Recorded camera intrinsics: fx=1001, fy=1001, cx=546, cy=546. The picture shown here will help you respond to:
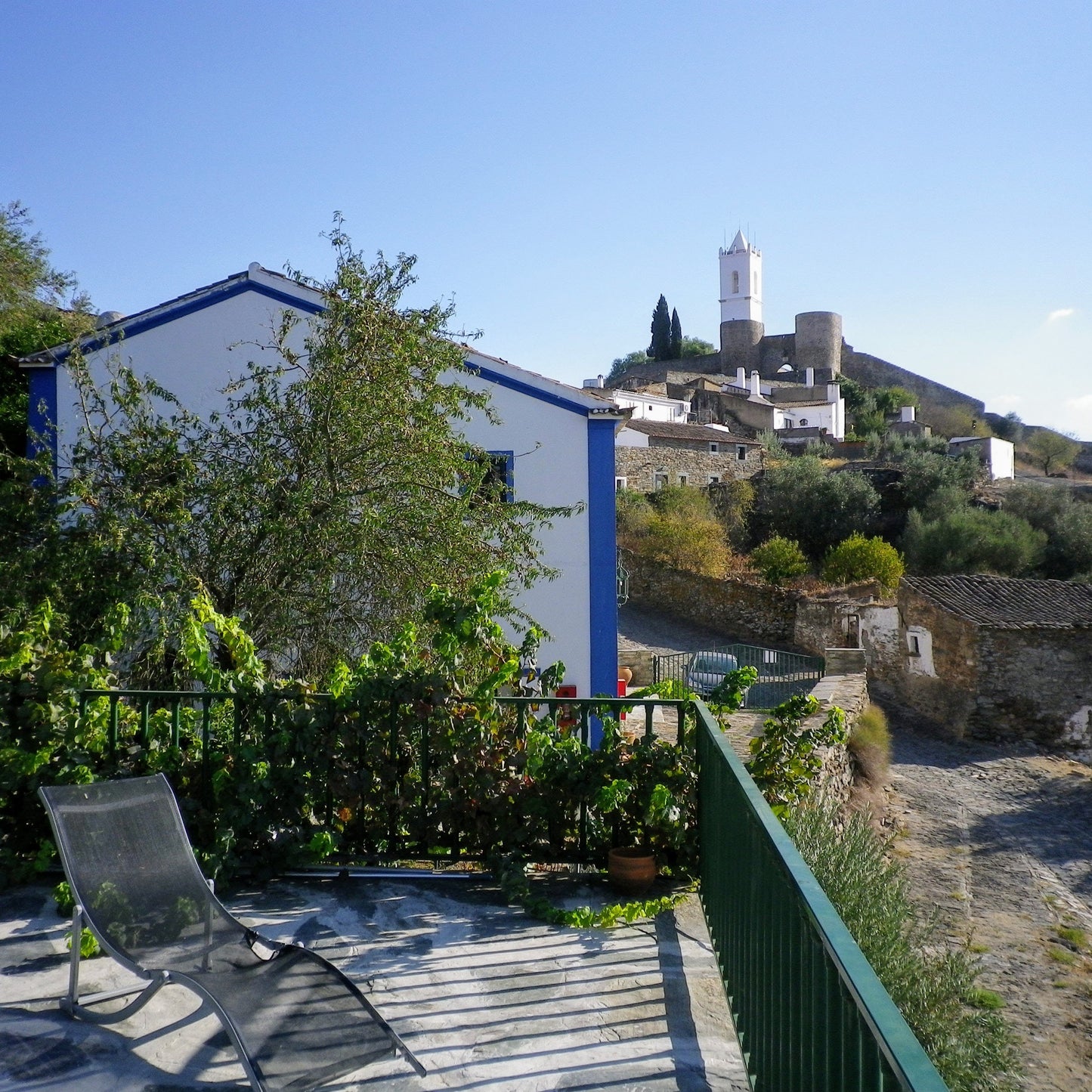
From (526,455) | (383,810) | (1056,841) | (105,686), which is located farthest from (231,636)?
(1056,841)

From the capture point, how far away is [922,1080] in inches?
60.3

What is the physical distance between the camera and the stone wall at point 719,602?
28125 mm

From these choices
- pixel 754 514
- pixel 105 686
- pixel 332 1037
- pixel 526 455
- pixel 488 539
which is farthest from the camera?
pixel 754 514

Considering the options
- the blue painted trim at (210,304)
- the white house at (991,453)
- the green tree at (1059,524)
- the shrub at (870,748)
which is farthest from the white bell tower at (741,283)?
the blue painted trim at (210,304)

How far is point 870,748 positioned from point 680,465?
22.3 meters

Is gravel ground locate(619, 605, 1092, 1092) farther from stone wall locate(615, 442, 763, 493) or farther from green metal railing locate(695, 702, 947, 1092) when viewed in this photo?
stone wall locate(615, 442, 763, 493)

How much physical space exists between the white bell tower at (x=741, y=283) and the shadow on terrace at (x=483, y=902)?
249ft

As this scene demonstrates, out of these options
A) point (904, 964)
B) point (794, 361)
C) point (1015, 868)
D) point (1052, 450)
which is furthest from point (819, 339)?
point (904, 964)

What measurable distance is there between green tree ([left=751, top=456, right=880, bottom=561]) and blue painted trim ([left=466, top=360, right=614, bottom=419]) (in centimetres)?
2220

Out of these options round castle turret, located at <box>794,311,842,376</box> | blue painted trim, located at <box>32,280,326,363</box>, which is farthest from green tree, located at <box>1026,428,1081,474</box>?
blue painted trim, located at <box>32,280,326,363</box>

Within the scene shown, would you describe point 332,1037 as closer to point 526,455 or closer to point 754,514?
point 526,455

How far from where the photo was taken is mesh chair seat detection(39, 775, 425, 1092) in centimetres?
290

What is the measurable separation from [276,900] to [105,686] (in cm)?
132

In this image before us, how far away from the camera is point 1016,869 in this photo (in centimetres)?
1416
